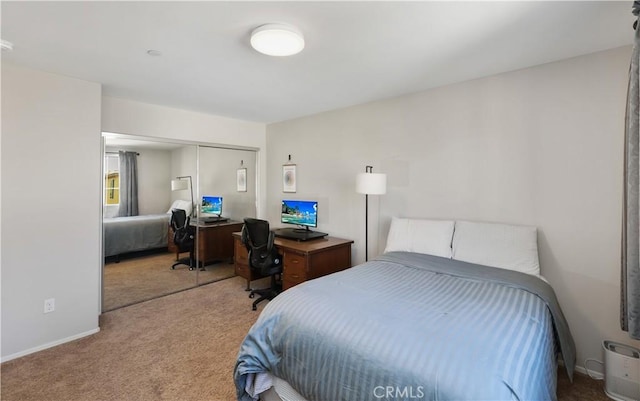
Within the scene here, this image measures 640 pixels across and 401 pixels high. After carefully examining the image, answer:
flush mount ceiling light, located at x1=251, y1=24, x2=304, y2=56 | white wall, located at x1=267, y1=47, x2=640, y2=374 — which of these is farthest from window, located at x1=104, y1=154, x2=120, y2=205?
white wall, located at x1=267, y1=47, x2=640, y2=374

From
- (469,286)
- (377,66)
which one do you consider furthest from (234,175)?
(469,286)

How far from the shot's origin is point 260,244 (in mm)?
3365

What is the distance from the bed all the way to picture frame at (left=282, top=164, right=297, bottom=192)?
2.35m

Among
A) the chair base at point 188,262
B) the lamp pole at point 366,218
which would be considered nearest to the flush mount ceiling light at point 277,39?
the lamp pole at point 366,218

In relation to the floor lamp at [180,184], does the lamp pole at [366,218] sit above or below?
below

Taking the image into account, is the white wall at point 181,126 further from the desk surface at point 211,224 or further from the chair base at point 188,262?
the chair base at point 188,262

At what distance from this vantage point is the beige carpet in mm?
3412

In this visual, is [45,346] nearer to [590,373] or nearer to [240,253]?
[240,253]

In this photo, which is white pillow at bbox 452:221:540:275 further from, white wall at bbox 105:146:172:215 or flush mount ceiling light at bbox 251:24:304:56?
white wall at bbox 105:146:172:215

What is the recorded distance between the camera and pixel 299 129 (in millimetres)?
4359

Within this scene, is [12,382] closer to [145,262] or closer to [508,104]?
[145,262]

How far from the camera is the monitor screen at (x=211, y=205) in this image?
4207mm

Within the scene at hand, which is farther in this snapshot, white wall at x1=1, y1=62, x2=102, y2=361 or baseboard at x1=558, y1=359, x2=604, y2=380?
white wall at x1=1, y1=62, x2=102, y2=361

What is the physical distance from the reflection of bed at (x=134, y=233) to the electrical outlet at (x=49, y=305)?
2.54 feet
